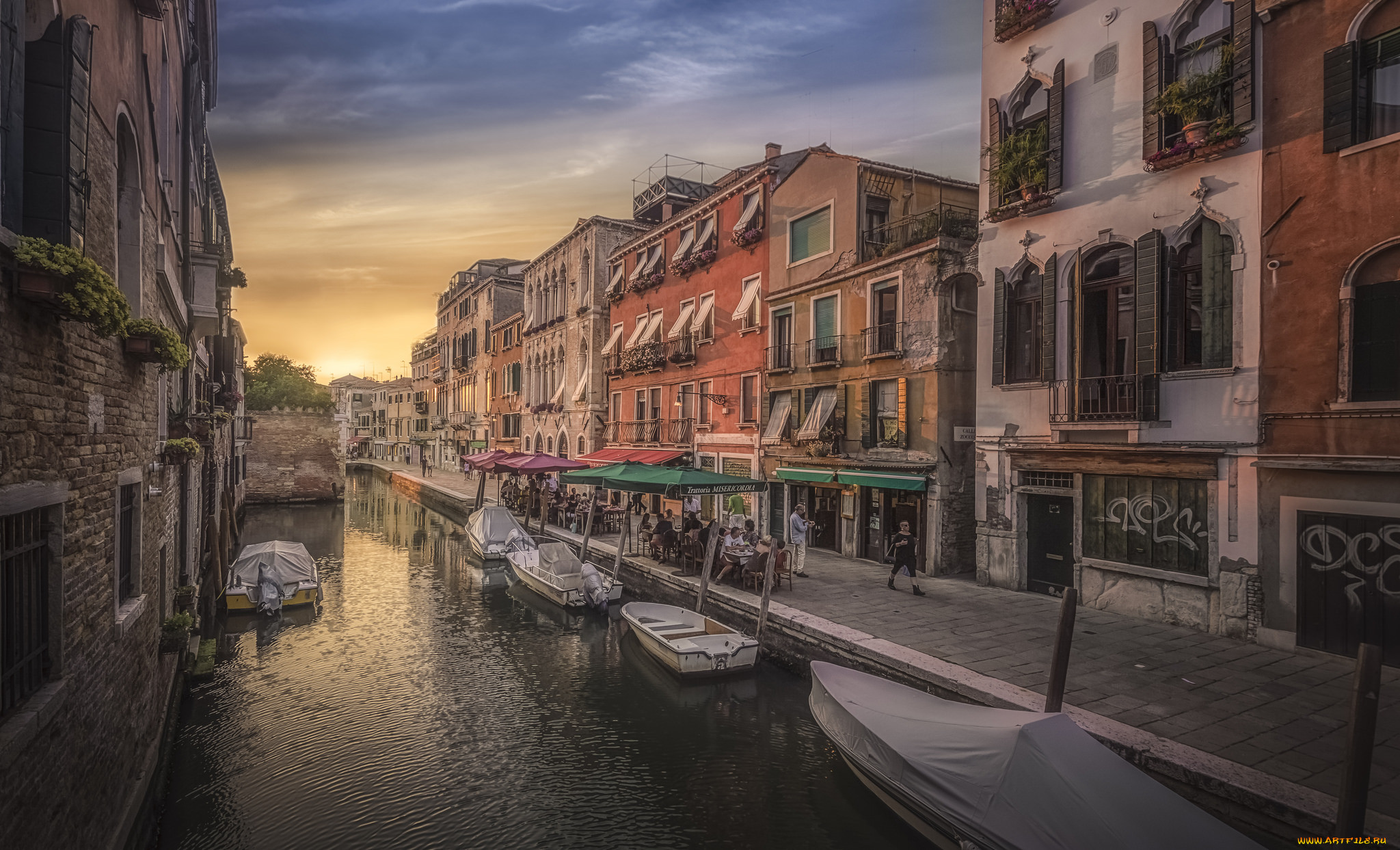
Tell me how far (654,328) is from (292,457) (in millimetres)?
22783

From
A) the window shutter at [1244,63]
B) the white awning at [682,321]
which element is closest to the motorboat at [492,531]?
the white awning at [682,321]

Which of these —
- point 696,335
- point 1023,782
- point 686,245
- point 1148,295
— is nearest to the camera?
point 1023,782

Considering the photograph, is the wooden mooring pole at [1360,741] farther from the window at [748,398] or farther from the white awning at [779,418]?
the window at [748,398]

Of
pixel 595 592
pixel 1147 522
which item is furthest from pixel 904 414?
pixel 595 592

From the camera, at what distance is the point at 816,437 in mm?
19875

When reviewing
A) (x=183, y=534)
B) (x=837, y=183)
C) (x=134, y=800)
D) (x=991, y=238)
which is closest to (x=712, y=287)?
(x=837, y=183)

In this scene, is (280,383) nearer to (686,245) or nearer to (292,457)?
(292,457)

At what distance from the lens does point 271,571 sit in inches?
704

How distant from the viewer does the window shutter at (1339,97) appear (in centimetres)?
1048

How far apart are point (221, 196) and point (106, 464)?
2124 centimetres

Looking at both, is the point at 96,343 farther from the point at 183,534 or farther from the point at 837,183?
the point at 837,183

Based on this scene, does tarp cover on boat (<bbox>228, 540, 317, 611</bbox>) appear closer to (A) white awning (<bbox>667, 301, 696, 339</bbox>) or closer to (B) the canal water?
(B) the canal water

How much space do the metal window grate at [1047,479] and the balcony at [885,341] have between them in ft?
14.1

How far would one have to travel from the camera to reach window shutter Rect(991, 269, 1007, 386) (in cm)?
1548
